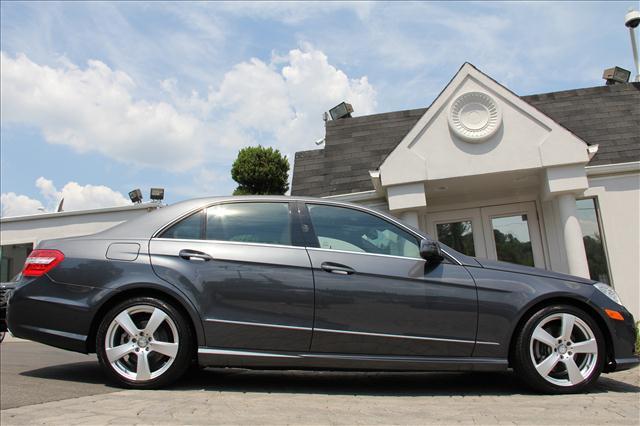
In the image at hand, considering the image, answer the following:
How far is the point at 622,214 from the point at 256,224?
325 inches

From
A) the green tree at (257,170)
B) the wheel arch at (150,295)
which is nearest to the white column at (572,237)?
the wheel arch at (150,295)

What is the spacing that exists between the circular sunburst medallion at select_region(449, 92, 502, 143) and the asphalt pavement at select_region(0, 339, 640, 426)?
524cm

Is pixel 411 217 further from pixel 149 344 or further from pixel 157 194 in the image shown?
pixel 157 194

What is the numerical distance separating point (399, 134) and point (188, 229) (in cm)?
885

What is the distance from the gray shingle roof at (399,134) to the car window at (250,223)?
6.22 metres

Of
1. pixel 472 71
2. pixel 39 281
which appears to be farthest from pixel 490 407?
pixel 472 71

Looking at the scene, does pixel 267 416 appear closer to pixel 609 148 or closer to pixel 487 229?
pixel 487 229

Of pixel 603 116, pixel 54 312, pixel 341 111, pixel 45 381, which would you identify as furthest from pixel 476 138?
pixel 45 381

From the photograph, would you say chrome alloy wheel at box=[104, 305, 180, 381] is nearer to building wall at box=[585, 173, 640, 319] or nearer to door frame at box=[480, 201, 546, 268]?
door frame at box=[480, 201, 546, 268]

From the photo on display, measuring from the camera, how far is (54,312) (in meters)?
3.96

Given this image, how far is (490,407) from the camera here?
3443 millimetres

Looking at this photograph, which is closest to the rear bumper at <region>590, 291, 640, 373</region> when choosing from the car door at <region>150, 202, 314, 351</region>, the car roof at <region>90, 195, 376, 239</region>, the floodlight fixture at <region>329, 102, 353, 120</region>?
the car roof at <region>90, 195, 376, 239</region>

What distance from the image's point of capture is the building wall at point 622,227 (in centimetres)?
948

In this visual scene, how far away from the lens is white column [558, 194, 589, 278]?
8.73m
